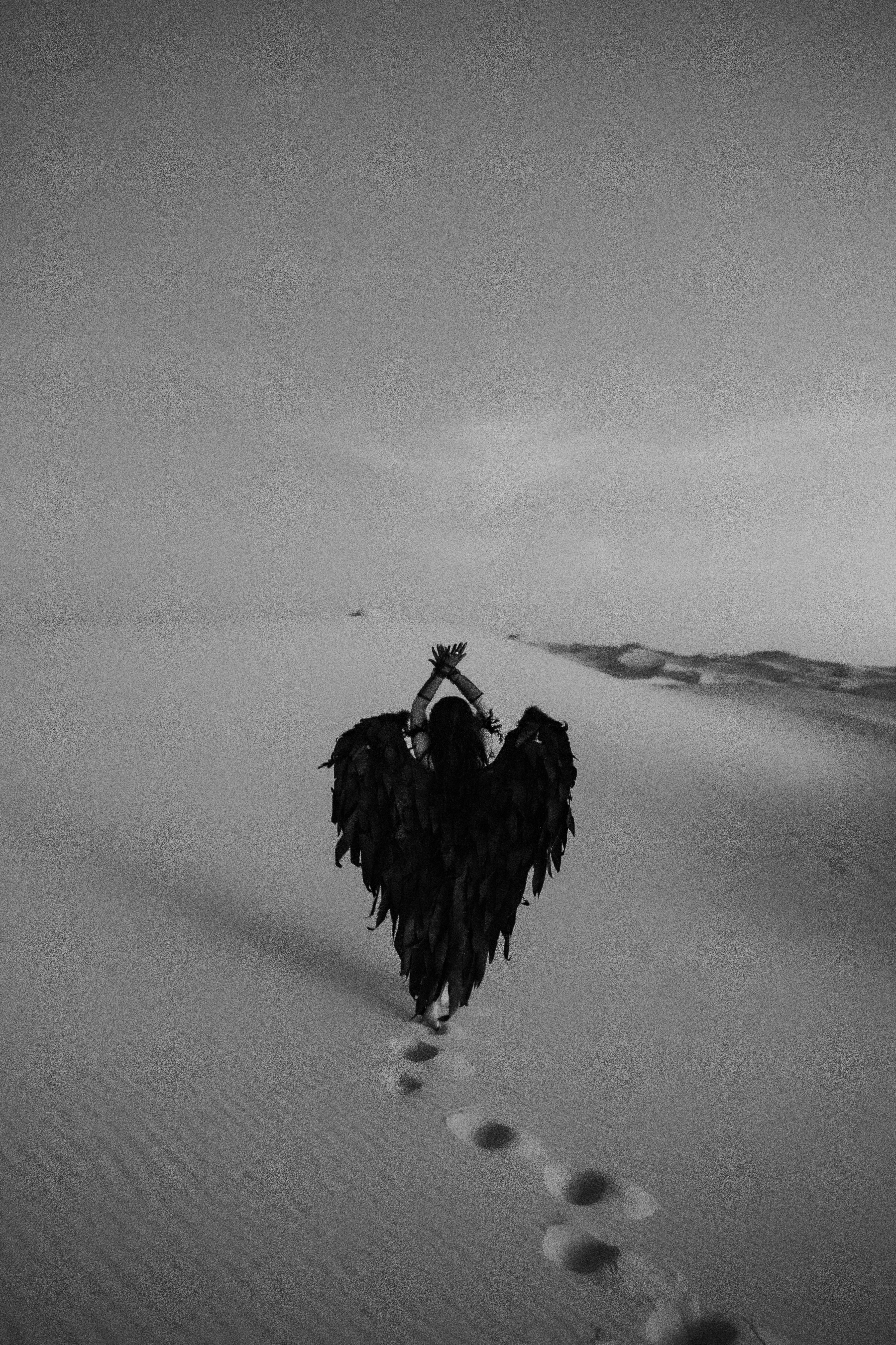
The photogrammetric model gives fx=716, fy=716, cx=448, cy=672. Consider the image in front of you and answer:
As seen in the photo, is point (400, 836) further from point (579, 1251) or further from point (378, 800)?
point (579, 1251)

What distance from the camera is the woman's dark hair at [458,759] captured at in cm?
471

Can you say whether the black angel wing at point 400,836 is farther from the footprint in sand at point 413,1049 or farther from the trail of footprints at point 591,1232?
the trail of footprints at point 591,1232

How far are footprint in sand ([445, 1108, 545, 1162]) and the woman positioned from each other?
108cm

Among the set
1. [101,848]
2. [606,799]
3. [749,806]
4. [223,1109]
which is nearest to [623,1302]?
[223,1109]

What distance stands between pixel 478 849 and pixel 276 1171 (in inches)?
83.3

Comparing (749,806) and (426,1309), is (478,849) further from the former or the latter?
(749,806)

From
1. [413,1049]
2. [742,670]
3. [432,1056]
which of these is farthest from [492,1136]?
[742,670]

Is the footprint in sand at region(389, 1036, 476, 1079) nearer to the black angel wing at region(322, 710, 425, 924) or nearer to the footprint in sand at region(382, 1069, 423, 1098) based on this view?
the footprint in sand at region(382, 1069, 423, 1098)

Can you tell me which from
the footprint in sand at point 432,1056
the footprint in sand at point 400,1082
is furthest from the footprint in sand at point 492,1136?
the footprint in sand at point 432,1056

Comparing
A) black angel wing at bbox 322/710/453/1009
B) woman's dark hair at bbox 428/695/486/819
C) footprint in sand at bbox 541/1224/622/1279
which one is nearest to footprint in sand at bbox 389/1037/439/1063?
black angel wing at bbox 322/710/453/1009

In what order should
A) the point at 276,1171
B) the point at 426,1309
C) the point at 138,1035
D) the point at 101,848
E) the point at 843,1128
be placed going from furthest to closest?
the point at 101,848 → the point at 843,1128 → the point at 138,1035 → the point at 276,1171 → the point at 426,1309

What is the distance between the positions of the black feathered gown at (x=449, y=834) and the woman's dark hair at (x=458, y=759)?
0.06ft

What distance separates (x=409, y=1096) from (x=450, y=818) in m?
1.60

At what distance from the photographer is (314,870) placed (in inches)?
343
